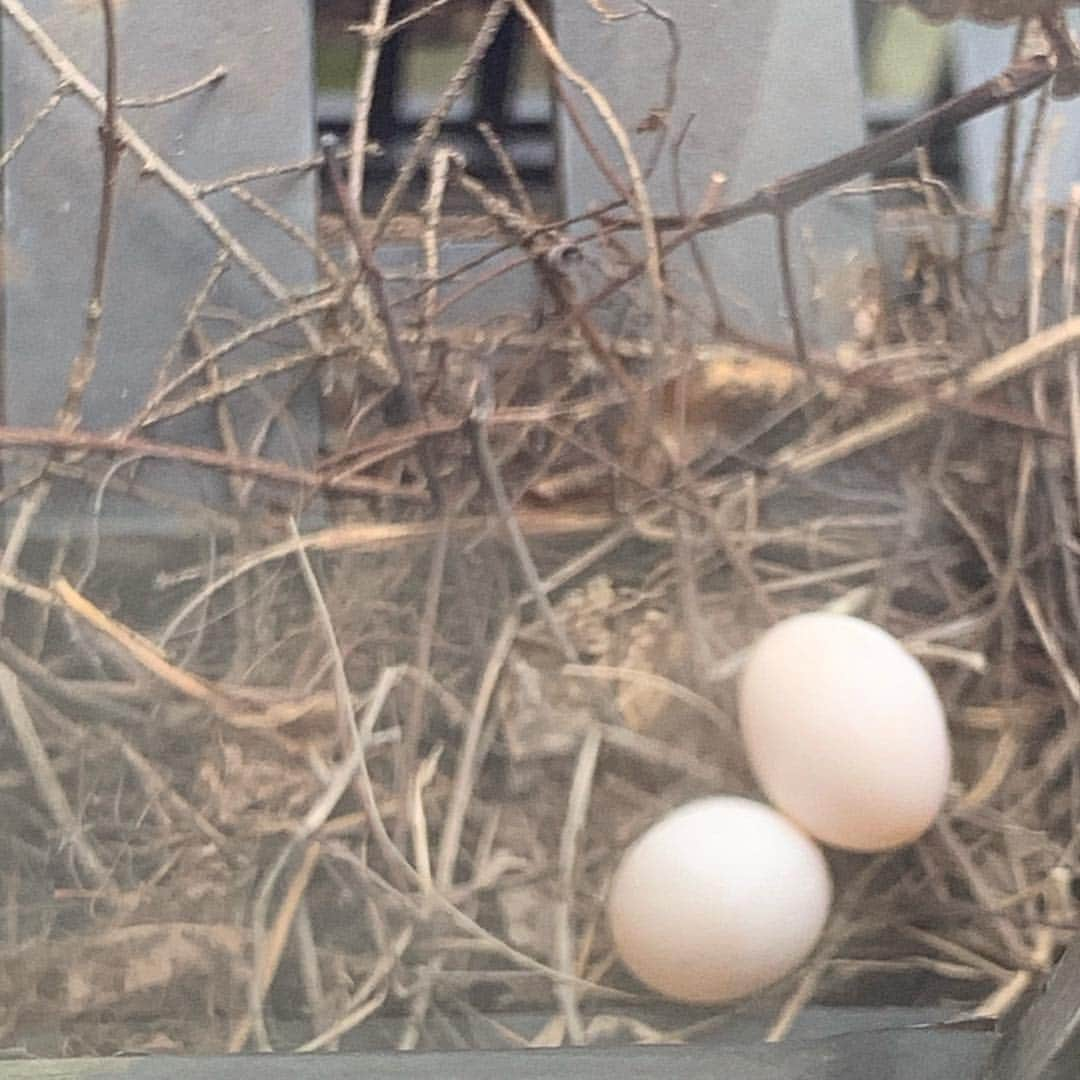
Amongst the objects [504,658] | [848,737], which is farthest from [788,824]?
[504,658]

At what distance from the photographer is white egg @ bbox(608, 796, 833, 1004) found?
65 cm

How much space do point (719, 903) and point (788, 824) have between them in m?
0.06

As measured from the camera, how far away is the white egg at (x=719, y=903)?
25.5 inches

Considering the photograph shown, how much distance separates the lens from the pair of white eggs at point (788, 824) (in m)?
0.65

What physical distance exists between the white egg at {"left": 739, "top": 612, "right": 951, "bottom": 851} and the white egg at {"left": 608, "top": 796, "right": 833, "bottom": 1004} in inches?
0.9

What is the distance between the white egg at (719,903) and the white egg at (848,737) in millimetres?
24

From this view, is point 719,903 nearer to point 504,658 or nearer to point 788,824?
point 788,824

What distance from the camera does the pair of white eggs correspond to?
2.14ft

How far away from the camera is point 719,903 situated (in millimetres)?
646

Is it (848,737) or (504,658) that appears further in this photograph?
(504,658)

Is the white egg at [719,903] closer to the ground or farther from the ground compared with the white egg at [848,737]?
closer to the ground

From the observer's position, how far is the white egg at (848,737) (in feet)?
2.18

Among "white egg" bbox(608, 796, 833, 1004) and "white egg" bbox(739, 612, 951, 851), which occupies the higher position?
"white egg" bbox(739, 612, 951, 851)

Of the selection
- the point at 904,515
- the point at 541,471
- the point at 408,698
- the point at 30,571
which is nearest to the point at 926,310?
the point at 904,515
